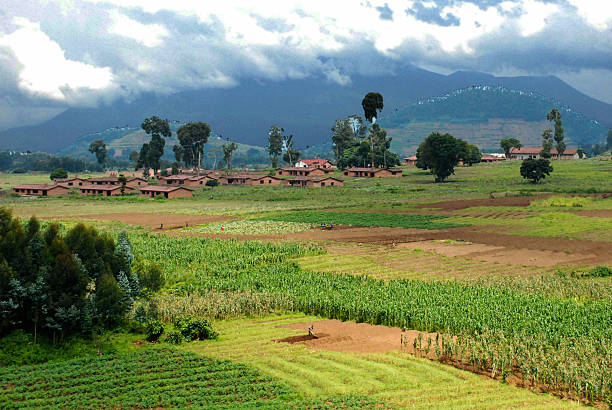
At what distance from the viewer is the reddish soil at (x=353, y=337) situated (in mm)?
28094

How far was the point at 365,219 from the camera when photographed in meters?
80.1

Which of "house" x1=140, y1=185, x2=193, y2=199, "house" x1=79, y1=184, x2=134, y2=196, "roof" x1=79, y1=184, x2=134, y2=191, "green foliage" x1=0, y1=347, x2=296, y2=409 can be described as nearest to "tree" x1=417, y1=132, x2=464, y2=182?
"house" x1=140, y1=185, x2=193, y2=199

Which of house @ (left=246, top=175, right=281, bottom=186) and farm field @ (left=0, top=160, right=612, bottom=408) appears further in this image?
house @ (left=246, top=175, right=281, bottom=186)

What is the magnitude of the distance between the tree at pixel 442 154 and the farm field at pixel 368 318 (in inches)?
2567

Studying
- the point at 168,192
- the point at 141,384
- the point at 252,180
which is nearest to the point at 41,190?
the point at 168,192

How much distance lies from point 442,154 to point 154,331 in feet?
393

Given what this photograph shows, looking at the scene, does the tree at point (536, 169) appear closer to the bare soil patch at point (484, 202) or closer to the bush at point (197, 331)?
the bare soil patch at point (484, 202)

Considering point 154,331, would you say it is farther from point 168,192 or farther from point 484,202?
point 168,192

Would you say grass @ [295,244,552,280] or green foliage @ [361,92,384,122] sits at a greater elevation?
green foliage @ [361,92,384,122]

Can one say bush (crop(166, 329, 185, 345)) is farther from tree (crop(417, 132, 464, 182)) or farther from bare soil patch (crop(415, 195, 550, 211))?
tree (crop(417, 132, 464, 182))

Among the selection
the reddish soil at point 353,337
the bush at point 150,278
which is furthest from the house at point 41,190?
the reddish soil at point 353,337

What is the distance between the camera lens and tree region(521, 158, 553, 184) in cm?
12525

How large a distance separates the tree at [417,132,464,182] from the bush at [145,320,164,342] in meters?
119

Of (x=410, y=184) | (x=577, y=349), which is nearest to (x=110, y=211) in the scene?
(x=410, y=184)
